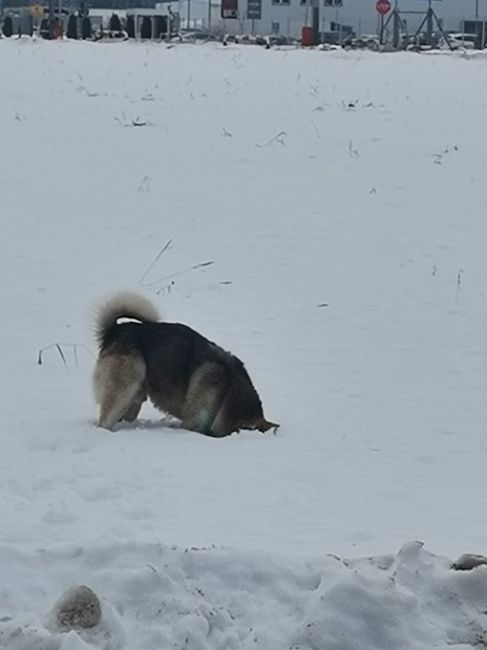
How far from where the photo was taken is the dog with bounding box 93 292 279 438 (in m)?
7.41

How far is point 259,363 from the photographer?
29.4 feet

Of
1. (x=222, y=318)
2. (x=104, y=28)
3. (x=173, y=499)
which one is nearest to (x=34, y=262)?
(x=222, y=318)

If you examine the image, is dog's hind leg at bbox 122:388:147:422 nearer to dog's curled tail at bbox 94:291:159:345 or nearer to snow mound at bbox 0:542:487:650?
dog's curled tail at bbox 94:291:159:345

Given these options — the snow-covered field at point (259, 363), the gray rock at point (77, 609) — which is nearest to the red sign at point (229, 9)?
the snow-covered field at point (259, 363)

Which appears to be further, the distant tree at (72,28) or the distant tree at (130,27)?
the distant tree at (130,27)

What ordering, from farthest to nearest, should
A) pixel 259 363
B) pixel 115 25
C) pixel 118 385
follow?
pixel 115 25
pixel 259 363
pixel 118 385

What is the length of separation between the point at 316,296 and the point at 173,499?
5.23 metres

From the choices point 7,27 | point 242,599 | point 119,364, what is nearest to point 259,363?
point 119,364

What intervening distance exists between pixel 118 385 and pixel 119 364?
5.1 inches

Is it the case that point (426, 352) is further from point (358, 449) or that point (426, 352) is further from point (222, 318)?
point (358, 449)

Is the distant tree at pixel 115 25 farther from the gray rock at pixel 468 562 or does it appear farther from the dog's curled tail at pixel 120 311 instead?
the gray rock at pixel 468 562

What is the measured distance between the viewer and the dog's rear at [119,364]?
726 centimetres

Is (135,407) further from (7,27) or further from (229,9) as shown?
(229,9)

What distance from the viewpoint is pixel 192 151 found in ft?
55.2
